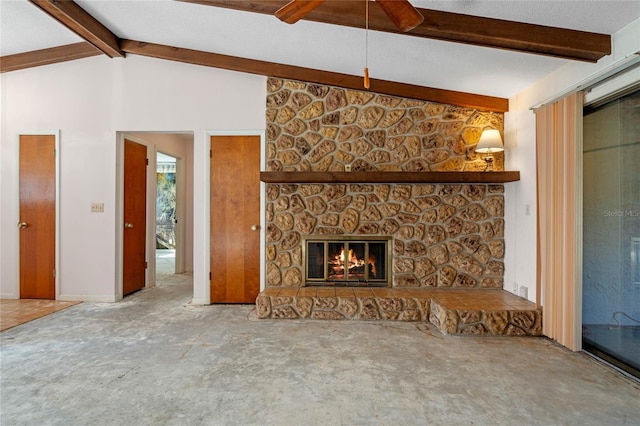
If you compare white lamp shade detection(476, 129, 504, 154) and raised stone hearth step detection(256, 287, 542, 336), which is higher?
white lamp shade detection(476, 129, 504, 154)

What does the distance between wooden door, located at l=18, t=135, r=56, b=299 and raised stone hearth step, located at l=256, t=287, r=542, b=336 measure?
286cm

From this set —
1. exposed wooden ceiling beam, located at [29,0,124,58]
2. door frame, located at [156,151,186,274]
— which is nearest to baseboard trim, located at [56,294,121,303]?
door frame, located at [156,151,186,274]

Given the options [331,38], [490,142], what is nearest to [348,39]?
[331,38]

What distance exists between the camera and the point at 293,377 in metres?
2.25

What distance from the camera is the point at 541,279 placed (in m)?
3.11

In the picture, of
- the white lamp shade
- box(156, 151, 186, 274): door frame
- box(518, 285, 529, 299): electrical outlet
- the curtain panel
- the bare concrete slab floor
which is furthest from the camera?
box(156, 151, 186, 274): door frame

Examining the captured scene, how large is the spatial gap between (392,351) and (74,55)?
4.82m

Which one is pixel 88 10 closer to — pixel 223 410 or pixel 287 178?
pixel 287 178

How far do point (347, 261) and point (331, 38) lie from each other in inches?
93.3

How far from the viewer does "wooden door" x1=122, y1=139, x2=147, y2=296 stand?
4.33 m

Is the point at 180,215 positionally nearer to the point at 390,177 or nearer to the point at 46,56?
the point at 46,56

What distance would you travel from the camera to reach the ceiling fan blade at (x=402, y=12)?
5.53ft

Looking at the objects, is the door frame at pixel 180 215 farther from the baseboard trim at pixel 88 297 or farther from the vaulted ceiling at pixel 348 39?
the vaulted ceiling at pixel 348 39

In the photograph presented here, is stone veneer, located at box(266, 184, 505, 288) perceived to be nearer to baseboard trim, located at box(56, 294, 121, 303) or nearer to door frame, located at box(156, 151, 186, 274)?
baseboard trim, located at box(56, 294, 121, 303)
